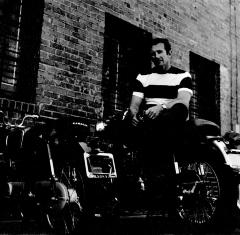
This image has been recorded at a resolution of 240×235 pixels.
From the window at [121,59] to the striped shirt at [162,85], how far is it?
1746mm

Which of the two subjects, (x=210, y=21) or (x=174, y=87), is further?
(x=210, y=21)

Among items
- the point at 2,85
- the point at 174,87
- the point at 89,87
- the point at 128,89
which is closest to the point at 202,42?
the point at 128,89

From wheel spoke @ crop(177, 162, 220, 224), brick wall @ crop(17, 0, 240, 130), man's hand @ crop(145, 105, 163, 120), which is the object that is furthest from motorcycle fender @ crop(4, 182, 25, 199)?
brick wall @ crop(17, 0, 240, 130)

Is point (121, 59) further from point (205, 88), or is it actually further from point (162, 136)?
point (162, 136)

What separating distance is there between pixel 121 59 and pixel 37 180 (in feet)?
11.9

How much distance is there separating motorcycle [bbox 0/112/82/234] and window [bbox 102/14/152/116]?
2.58 metres

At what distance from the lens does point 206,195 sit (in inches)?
166

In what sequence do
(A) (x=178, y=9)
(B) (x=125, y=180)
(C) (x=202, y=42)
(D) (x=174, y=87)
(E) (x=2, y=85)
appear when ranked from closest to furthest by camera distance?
(B) (x=125, y=180) < (D) (x=174, y=87) < (E) (x=2, y=85) < (A) (x=178, y=9) < (C) (x=202, y=42)

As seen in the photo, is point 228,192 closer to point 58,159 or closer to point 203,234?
point 203,234

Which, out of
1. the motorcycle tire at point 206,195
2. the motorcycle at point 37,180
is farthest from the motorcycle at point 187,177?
the motorcycle at point 37,180

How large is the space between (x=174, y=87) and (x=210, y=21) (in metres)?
4.75

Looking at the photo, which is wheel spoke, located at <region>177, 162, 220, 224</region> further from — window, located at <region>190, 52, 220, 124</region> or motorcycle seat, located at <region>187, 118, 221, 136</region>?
window, located at <region>190, 52, 220, 124</region>

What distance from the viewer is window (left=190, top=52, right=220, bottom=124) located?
884cm

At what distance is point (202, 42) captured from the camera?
28.7 ft
